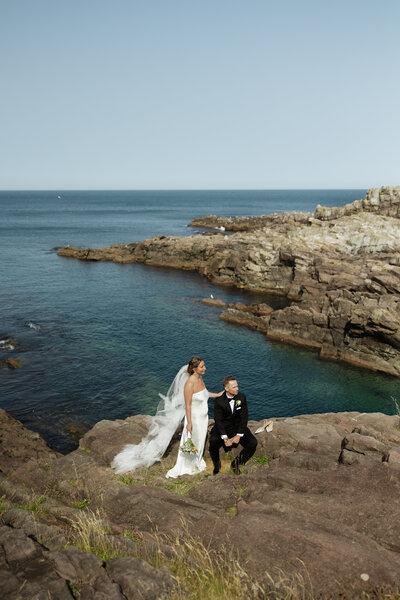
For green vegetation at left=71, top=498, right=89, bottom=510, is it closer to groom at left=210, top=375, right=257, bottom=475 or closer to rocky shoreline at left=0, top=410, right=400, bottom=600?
rocky shoreline at left=0, top=410, right=400, bottom=600

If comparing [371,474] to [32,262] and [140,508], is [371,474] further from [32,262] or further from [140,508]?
[32,262]

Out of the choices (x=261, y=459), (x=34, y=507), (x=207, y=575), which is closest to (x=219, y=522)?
(x=207, y=575)

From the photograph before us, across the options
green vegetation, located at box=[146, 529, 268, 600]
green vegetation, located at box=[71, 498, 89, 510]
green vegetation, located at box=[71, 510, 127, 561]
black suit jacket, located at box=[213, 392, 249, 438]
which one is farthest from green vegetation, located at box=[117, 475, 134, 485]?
green vegetation, located at box=[146, 529, 268, 600]

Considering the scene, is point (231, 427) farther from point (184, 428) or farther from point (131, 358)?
point (131, 358)

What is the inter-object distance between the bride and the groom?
451mm

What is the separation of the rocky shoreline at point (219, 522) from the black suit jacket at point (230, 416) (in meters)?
1.17

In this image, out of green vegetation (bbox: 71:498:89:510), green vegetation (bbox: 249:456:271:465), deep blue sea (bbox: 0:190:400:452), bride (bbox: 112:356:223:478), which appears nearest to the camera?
green vegetation (bbox: 71:498:89:510)

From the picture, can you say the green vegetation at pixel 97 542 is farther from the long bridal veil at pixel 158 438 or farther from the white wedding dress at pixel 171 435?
the long bridal veil at pixel 158 438

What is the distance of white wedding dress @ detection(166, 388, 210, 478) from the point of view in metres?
11.9

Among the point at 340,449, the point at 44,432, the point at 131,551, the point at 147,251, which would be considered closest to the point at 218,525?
the point at 131,551

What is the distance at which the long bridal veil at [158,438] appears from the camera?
12805 millimetres

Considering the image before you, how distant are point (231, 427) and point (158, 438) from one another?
290 cm

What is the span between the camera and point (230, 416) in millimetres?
11664

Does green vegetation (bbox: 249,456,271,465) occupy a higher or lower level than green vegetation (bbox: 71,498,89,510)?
lower
